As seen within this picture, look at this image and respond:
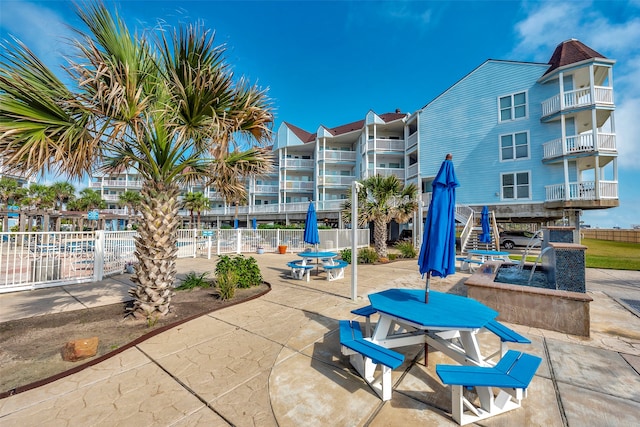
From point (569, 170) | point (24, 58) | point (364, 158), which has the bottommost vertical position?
point (24, 58)

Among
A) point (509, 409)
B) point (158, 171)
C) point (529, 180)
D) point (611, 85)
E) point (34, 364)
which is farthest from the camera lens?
point (529, 180)

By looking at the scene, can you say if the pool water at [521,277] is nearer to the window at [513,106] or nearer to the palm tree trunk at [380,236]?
the palm tree trunk at [380,236]

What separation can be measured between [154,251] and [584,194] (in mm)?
21517

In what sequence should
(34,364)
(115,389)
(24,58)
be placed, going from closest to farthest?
1. (115,389)
2. (34,364)
3. (24,58)

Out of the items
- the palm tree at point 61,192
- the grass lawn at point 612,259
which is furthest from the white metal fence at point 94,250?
the palm tree at point 61,192

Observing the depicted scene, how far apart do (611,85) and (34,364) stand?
86.0 ft

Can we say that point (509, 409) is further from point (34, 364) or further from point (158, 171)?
point (158, 171)

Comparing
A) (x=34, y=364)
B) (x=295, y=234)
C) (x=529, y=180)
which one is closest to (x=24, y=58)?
(x=34, y=364)

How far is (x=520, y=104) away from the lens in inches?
704

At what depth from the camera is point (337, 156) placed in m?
30.9

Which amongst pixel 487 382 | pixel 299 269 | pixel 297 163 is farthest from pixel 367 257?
pixel 297 163

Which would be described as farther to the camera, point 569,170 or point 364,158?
point 364,158

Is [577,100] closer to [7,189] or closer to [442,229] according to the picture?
[442,229]

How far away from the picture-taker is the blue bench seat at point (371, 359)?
2599 millimetres
